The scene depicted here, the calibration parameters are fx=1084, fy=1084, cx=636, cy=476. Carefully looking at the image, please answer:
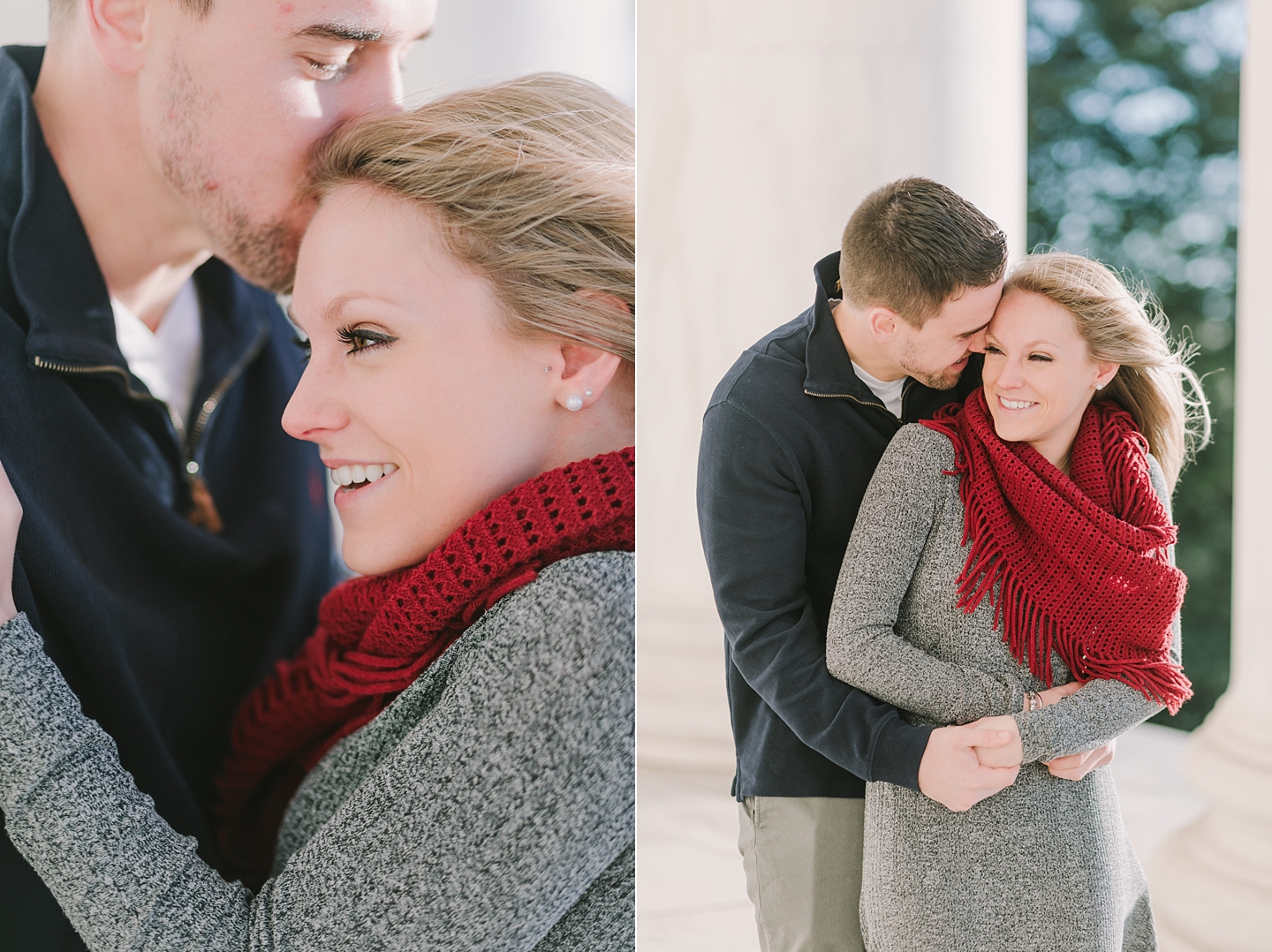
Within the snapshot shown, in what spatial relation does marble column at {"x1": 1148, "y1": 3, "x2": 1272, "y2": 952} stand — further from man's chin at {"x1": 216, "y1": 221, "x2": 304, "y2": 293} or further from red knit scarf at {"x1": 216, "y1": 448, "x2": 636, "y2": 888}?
man's chin at {"x1": 216, "y1": 221, "x2": 304, "y2": 293}

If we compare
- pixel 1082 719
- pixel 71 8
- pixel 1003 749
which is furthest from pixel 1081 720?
pixel 71 8

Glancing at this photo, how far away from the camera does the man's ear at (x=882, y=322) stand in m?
1.41

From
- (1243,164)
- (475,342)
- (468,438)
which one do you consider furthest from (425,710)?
(1243,164)

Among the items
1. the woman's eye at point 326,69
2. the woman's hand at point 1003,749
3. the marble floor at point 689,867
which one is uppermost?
the woman's eye at point 326,69

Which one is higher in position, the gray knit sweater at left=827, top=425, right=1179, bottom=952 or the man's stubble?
the man's stubble

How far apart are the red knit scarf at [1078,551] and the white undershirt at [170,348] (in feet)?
4.31

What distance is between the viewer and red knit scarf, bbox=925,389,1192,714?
1388 mm

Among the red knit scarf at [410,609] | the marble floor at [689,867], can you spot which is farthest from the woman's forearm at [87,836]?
the marble floor at [689,867]

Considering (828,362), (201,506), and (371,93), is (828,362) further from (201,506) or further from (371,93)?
(201,506)

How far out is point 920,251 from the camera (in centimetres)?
139

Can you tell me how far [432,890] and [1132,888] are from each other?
3.24ft

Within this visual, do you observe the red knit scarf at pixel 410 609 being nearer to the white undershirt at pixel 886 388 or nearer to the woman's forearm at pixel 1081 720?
the white undershirt at pixel 886 388

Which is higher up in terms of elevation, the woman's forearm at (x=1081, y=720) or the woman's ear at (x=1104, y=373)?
the woman's ear at (x=1104, y=373)

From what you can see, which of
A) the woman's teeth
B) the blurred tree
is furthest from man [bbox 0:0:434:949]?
the blurred tree
